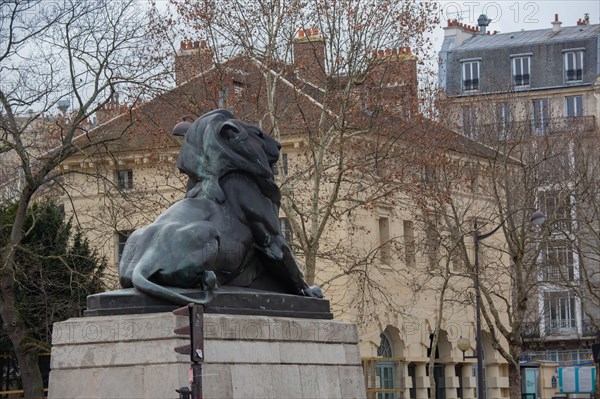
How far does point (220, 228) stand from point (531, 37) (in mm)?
77475

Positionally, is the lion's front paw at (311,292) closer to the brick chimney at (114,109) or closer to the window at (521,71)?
the brick chimney at (114,109)

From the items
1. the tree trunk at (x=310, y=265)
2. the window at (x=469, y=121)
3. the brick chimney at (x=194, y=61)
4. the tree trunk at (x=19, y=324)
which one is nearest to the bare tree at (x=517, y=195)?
the window at (x=469, y=121)

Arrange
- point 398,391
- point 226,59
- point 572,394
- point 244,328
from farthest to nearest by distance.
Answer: point 572,394 → point 398,391 → point 226,59 → point 244,328

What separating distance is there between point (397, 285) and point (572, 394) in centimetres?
1684

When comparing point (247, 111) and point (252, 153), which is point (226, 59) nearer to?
point (247, 111)

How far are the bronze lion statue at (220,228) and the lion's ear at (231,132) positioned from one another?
0.01 m

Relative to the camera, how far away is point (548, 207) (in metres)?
51.4

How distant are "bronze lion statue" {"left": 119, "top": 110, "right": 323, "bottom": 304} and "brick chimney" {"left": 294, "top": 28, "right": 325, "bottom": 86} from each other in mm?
20228

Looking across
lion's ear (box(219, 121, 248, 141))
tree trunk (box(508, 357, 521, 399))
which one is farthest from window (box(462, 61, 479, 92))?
lion's ear (box(219, 121, 248, 141))

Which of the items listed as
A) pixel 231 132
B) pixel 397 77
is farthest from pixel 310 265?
pixel 231 132

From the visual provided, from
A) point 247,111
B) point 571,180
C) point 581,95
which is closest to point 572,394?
point 571,180

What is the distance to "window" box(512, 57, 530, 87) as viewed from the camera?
289 feet

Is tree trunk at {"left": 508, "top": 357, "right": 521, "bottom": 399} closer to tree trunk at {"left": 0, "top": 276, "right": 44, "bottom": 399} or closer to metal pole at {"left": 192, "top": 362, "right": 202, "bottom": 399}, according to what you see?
tree trunk at {"left": 0, "top": 276, "right": 44, "bottom": 399}

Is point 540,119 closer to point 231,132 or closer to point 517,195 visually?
point 517,195
